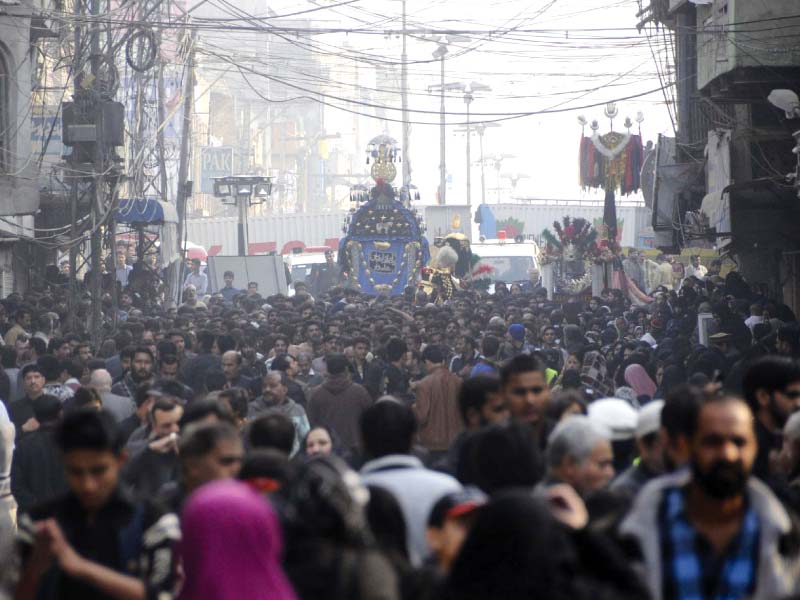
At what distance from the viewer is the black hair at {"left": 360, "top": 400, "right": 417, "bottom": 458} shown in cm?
564

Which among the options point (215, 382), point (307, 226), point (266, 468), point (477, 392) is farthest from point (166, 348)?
point (307, 226)

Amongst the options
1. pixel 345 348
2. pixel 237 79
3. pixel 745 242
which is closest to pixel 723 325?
pixel 345 348

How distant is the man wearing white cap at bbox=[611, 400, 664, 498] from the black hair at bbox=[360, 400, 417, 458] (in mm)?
781

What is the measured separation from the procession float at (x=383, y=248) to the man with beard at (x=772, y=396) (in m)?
28.5

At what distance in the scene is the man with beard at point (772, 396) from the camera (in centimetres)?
661

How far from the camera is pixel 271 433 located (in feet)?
19.6

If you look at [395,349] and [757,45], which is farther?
[757,45]

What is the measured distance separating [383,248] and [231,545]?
32.1 m

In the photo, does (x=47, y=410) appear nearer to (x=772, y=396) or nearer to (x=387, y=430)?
(x=387, y=430)

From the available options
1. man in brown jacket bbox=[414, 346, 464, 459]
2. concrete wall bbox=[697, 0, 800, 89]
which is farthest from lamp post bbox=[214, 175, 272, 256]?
man in brown jacket bbox=[414, 346, 464, 459]

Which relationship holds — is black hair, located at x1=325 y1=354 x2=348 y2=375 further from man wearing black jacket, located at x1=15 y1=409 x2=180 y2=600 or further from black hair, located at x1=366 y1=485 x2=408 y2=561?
black hair, located at x1=366 y1=485 x2=408 y2=561

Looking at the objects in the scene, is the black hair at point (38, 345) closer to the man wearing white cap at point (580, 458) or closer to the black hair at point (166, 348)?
the black hair at point (166, 348)

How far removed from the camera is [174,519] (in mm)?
4895

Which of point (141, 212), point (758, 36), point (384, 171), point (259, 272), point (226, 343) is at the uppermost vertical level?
point (758, 36)
